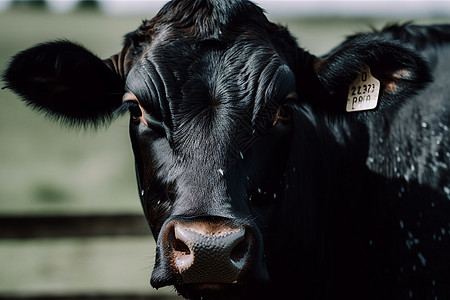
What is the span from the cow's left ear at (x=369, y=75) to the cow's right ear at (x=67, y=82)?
1174 mm

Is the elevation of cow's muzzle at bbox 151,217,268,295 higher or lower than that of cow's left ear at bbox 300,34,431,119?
lower

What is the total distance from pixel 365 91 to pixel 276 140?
2.09ft

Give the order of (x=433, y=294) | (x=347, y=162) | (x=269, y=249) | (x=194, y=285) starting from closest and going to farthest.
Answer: (x=194, y=285), (x=269, y=249), (x=433, y=294), (x=347, y=162)

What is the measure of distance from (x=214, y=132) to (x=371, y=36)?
1.10 m

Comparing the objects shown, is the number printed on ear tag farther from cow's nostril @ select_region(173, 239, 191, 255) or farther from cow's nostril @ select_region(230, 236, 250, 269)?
cow's nostril @ select_region(173, 239, 191, 255)

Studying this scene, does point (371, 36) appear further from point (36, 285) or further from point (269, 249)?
point (36, 285)

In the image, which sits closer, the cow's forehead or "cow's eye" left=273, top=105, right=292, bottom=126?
the cow's forehead

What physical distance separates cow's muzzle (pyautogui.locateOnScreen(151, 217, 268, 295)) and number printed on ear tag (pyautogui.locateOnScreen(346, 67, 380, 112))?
118 cm

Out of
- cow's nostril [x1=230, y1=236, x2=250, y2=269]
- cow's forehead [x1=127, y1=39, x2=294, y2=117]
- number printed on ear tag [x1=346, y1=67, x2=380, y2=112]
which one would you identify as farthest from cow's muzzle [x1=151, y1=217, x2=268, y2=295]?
number printed on ear tag [x1=346, y1=67, x2=380, y2=112]

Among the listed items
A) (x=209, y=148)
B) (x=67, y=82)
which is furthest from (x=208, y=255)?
(x=67, y=82)

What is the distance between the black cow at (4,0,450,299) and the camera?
3305 mm

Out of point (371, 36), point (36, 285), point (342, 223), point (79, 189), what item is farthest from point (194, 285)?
point (79, 189)

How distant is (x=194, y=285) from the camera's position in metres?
3.06

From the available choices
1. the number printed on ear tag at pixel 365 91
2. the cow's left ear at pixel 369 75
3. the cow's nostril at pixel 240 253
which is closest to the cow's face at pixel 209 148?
the cow's nostril at pixel 240 253
